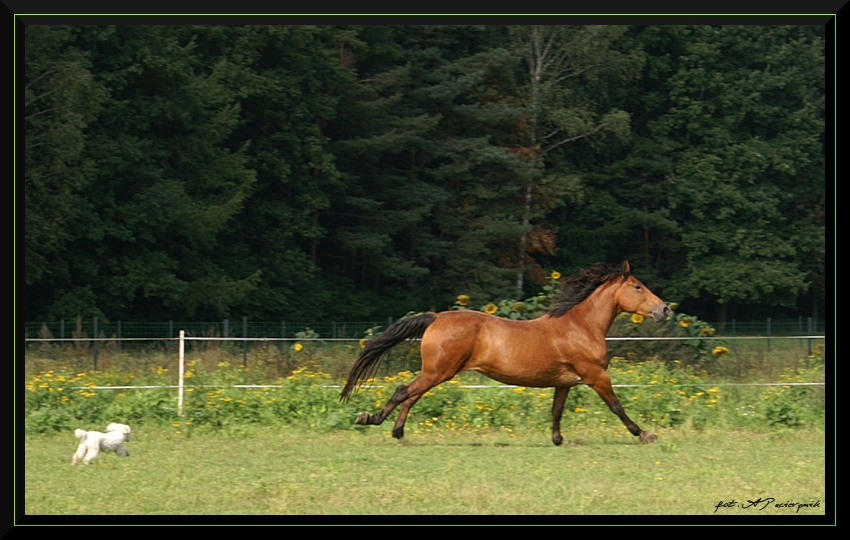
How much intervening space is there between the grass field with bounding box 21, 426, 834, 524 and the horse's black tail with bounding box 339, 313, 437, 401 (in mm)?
571

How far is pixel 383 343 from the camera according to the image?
1038 cm

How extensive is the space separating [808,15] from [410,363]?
1088 cm

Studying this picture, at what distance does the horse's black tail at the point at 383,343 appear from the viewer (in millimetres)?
10281

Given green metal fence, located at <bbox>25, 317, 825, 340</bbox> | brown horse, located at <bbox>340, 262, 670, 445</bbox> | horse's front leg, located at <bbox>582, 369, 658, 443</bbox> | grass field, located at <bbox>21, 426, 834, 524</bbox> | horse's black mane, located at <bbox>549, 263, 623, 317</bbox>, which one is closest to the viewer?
grass field, located at <bbox>21, 426, 834, 524</bbox>

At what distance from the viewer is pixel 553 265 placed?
3450cm

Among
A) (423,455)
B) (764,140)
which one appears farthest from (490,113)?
(423,455)

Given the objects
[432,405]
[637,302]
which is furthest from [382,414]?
[637,302]

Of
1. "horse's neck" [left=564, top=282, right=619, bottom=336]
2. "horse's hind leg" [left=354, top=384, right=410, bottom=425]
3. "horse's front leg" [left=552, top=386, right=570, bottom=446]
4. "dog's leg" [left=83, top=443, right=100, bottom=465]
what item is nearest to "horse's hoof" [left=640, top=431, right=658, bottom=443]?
"horse's front leg" [left=552, top=386, right=570, bottom=446]

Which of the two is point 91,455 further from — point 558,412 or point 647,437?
point 647,437

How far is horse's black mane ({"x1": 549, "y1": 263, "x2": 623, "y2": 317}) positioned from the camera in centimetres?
1038

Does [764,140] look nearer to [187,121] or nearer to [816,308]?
[816,308]

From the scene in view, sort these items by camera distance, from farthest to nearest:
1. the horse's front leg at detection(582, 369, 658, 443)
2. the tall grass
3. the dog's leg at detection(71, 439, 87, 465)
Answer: the tall grass
the horse's front leg at detection(582, 369, 658, 443)
the dog's leg at detection(71, 439, 87, 465)

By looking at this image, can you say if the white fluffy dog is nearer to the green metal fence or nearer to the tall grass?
the tall grass

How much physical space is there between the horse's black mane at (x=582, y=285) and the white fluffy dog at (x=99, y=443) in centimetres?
374
